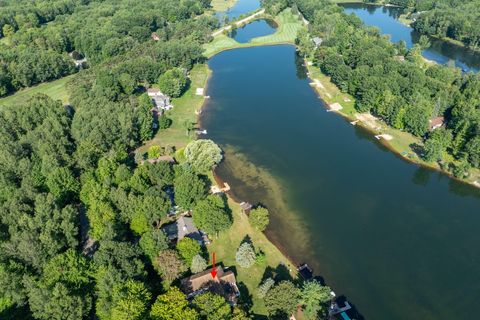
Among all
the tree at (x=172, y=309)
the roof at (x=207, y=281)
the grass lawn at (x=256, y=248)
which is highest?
the tree at (x=172, y=309)

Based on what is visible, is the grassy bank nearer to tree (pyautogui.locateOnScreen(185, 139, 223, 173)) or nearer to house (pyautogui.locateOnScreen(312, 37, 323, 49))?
house (pyautogui.locateOnScreen(312, 37, 323, 49))

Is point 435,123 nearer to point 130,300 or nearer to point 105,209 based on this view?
point 105,209

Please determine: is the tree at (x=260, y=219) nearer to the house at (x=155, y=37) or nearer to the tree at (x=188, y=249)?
the tree at (x=188, y=249)

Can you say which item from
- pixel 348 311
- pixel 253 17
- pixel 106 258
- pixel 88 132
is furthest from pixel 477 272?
pixel 253 17

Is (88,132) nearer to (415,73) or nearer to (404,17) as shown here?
(415,73)

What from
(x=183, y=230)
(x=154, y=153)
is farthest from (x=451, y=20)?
(x=183, y=230)

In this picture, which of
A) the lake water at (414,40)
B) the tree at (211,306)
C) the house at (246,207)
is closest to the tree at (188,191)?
the house at (246,207)

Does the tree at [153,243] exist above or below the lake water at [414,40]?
below
